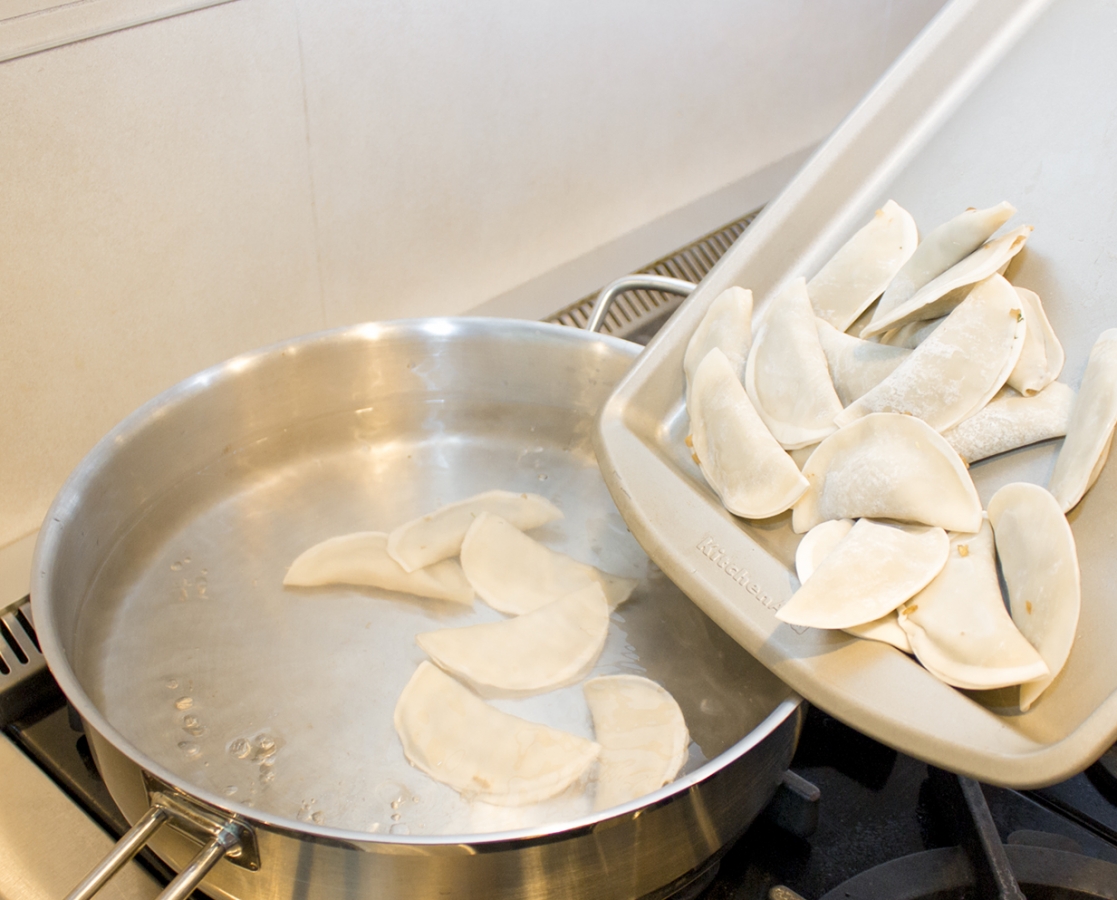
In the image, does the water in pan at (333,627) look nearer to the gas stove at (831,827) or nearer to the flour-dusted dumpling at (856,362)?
the gas stove at (831,827)

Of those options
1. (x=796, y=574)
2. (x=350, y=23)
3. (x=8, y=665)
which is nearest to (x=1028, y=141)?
(x=796, y=574)

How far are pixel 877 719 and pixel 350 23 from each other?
0.62 meters

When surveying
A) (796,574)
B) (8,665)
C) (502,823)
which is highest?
(796,574)

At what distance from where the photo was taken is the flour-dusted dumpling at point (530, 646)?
56 cm

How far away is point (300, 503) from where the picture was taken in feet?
2.31

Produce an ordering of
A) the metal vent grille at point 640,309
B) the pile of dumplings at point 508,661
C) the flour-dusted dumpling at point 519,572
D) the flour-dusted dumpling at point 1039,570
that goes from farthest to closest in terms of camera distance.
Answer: the metal vent grille at point 640,309
the flour-dusted dumpling at point 519,572
the pile of dumplings at point 508,661
the flour-dusted dumpling at point 1039,570

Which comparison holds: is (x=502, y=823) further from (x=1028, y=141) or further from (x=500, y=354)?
(x=1028, y=141)

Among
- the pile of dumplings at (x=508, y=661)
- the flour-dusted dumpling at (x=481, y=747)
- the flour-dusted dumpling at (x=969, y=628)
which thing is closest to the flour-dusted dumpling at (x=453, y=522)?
the pile of dumplings at (x=508, y=661)

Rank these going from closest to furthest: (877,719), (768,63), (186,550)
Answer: (877,719), (186,550), (768,63)

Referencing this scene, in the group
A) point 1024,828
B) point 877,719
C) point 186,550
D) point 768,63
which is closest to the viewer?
point 877,719

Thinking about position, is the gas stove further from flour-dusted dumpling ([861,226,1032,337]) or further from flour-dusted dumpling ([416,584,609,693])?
flour-dusted dumpling ([861,226,1032,337])

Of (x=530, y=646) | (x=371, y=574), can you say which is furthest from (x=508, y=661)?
(x=371, y=574)

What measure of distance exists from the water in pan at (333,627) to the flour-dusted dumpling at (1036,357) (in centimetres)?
23

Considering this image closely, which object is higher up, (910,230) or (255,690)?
(910,230)
